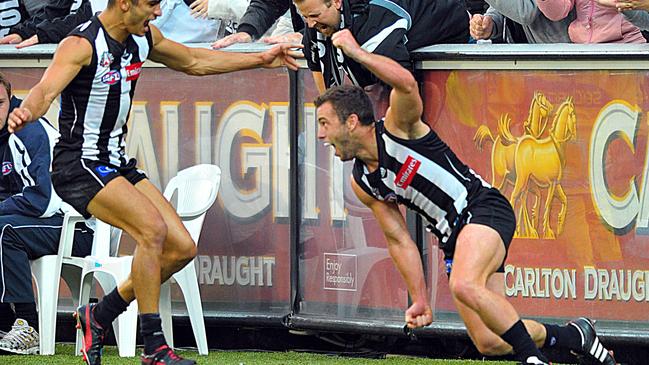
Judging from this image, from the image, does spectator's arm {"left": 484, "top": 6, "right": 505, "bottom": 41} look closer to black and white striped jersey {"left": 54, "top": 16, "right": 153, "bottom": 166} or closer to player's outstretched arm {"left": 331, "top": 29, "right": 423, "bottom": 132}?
player's outstretched arm {"left": 331, "top": 29, "right": 423, "bottom": 132}

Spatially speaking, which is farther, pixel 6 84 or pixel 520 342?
pixel 6 84

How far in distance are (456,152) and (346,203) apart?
2.63 feet

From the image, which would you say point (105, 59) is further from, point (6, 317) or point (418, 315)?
point (6, 317)

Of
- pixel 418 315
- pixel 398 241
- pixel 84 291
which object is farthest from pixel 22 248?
pixel 418 315

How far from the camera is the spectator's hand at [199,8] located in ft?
30.3

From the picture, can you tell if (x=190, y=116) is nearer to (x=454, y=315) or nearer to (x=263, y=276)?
(x=263, y=276)

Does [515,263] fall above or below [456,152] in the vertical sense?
below

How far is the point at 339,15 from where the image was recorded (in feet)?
25.5

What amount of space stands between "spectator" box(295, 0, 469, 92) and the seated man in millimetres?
1867

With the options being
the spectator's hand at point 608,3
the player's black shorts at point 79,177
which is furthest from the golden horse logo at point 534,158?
the player's black shorts at point 79,177

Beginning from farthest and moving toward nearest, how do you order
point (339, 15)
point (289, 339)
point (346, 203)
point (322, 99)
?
point (289, 339) < point (346, 203) < point (339, 15) < point (322, 99)

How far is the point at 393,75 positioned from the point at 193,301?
8.06ft

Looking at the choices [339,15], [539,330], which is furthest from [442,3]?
[539,330]

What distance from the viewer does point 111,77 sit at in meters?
7.57
